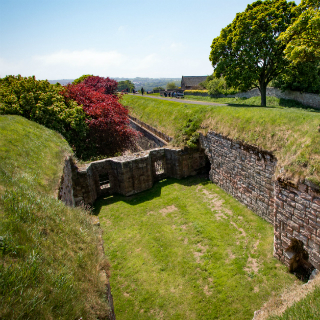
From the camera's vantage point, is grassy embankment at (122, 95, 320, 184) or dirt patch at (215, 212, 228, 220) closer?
grassy embankment at (122, 95, 320, 184)

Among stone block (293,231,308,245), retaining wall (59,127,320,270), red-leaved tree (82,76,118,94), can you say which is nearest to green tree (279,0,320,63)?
retaining wall (59,127,320,270)

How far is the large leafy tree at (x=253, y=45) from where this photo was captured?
52.0ft

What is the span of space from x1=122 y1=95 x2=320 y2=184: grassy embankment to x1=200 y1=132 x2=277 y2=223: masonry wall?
1.61ft

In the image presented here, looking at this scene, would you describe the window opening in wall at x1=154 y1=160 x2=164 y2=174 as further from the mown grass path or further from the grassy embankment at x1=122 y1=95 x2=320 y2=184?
the mown grass path

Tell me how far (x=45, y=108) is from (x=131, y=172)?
6831 mm

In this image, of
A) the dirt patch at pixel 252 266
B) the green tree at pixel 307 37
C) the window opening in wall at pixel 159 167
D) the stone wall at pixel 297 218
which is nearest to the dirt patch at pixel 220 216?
the dirt patch at pixel 252 266

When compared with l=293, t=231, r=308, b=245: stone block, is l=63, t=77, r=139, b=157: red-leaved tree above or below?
above

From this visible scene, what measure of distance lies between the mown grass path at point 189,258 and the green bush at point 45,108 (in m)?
5.54

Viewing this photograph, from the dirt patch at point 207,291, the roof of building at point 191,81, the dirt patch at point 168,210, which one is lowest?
the dirt patch at point 207,291

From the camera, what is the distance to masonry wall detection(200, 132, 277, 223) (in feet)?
31.0

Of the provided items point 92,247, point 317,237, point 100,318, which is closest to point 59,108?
point 92,247

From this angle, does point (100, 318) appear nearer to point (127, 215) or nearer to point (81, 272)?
point (81, 272)

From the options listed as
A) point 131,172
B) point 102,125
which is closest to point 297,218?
point 131,172

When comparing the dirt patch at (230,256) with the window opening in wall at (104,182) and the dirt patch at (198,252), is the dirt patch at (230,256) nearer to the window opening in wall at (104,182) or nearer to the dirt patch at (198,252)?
the dirt patch at (198,252)
